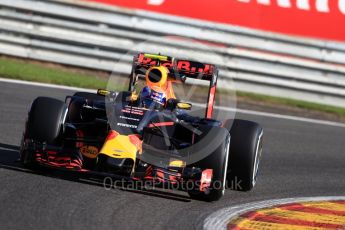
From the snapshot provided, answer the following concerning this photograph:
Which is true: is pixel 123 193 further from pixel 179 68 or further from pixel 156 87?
pixel 179 68

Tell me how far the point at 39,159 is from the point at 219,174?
1750mm

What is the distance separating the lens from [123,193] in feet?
26.5

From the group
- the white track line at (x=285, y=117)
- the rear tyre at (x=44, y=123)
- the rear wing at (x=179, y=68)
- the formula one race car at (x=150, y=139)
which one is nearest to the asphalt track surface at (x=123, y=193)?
the formula one race car at (x=150, y=139)

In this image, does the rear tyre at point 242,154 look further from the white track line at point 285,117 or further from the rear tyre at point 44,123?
the white track line at point 285,117

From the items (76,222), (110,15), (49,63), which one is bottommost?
(76,222)

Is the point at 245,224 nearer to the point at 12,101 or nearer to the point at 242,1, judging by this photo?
the point at 12,101

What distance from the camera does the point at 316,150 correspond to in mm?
12438

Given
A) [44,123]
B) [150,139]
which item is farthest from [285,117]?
[44,123]

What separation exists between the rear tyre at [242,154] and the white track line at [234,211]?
38cm

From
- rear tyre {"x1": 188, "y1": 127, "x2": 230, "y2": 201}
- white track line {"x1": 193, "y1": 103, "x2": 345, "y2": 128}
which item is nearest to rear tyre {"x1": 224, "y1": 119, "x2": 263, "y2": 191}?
rear tyre {"x1": 188, "y1": 127, "x2": 230, "y2": 201}

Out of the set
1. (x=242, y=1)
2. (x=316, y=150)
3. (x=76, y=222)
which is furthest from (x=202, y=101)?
(x=76, y=222)

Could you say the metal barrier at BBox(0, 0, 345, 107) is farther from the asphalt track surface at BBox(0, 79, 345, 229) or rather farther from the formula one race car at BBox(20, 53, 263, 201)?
the formula one race car at BBox(20, 53, 263, 201)

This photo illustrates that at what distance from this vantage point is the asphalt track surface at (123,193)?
22.3 feet

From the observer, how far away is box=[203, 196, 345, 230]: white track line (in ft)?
24.0
